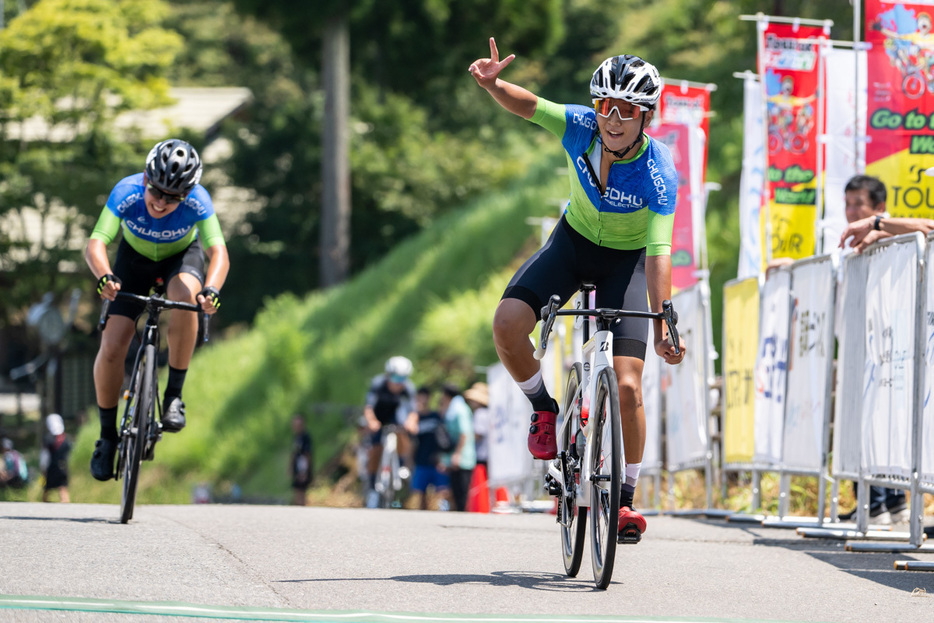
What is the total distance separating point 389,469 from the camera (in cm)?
1777

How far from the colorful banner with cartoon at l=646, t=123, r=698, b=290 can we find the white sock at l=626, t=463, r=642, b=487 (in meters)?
8.06

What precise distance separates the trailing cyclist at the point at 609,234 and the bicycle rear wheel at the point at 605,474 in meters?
0.18

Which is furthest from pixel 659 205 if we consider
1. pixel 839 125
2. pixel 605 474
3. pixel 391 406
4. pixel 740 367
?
pixel 391 406

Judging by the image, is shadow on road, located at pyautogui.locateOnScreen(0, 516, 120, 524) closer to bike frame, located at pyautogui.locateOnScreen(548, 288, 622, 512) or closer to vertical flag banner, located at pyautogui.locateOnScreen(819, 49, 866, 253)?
bike frame, located at pyautogui.locateOnScreen(548, 288, 622, 512)

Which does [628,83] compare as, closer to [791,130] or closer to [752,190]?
[791,130]

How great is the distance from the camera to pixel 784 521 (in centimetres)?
971

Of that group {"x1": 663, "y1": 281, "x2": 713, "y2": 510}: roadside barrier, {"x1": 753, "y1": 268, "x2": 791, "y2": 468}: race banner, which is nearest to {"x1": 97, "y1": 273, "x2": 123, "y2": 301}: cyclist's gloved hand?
{"x1": 753, "y1": 268, "x2": 791, "y2": 468}: race banner

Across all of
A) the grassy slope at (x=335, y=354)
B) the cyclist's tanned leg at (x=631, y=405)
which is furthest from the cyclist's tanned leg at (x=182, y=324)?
the grassy slope at (x=335, y=354)

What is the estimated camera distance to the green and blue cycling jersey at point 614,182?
20.8ft

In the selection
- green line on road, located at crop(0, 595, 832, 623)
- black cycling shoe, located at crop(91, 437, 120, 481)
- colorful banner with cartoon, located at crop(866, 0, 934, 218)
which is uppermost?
colorful banner with cartoon, located at crop(866, 0, 934, 218)

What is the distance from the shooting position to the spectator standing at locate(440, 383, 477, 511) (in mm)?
17281

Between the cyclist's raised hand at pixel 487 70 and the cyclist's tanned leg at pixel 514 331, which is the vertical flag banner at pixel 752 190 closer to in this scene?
the cyclist's tanned leg at pixel 514 331

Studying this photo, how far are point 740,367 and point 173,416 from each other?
489cm

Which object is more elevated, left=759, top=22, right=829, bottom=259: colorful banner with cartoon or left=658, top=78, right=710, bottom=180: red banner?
left=658, top=78, right=710, bottom=180: red banner
